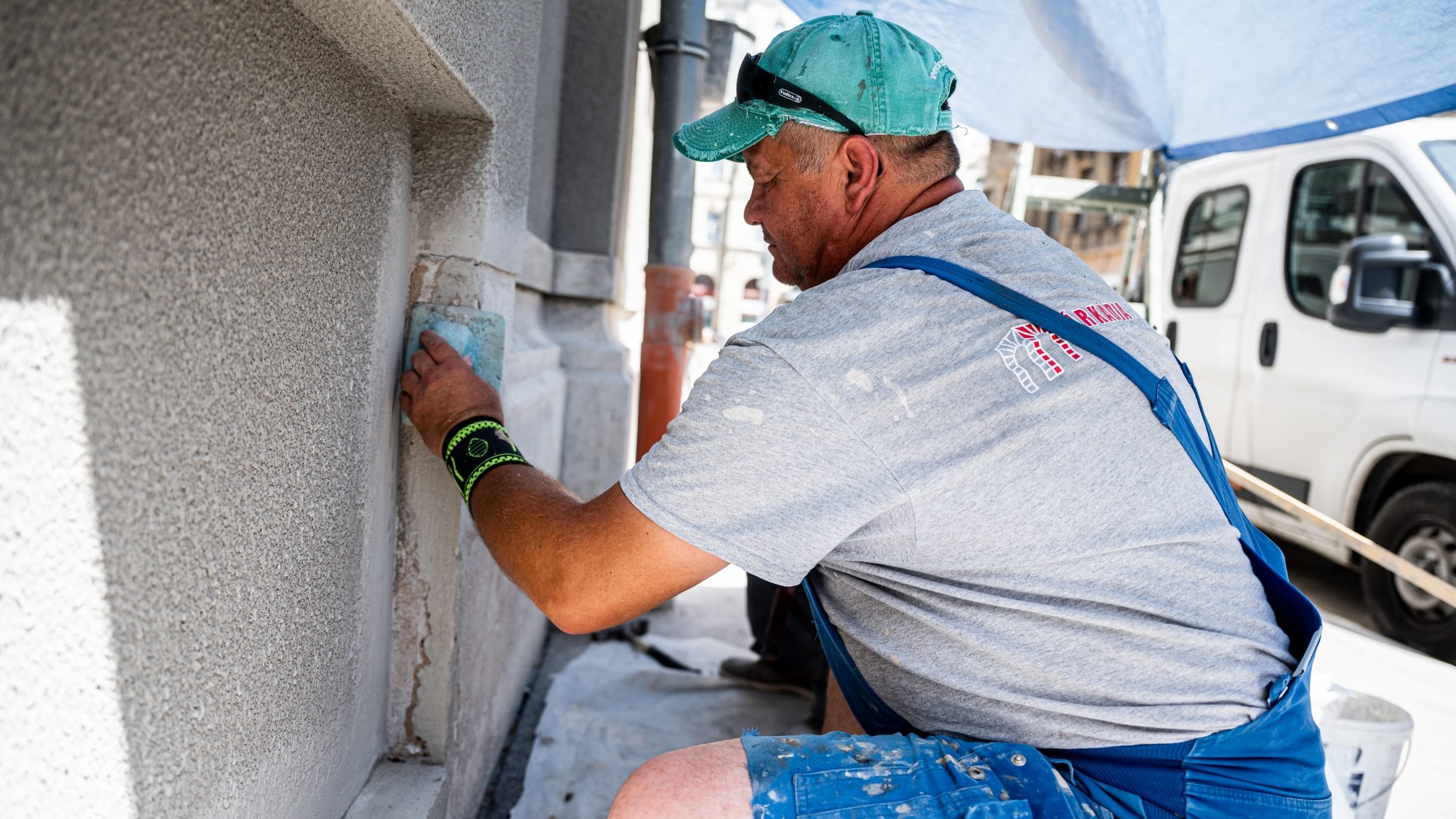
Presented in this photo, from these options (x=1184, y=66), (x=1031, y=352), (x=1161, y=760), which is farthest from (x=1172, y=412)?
(x=1184, y=66)

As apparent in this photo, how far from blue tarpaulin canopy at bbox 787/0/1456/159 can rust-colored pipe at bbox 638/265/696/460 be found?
112 cm

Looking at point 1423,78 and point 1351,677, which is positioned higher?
point 1423,78

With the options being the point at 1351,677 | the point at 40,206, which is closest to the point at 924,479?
the point at 40,206

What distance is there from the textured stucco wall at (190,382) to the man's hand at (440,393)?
0.11 metres

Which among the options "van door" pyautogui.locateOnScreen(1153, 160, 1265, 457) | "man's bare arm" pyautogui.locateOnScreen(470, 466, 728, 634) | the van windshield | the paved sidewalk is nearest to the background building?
"van door" pyautogui.locateOnScreen(1153, 160, 1265, 457)

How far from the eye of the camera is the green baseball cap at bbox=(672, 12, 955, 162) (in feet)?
4.97

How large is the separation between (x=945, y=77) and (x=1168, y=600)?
94 centimetres

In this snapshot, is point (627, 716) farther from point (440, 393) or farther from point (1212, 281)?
point (1212, 281)

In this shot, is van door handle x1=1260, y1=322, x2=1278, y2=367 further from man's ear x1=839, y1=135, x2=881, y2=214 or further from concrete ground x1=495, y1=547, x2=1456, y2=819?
man's ear x1=839, y1=135, x2=881, y2=214

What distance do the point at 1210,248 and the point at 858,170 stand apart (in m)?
4.80

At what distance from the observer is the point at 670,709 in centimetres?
290

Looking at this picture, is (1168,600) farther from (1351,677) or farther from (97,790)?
(1351,677)

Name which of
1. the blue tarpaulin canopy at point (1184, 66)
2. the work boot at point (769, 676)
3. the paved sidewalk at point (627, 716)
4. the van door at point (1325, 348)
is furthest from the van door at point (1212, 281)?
the paved sidewalk at point (627, 716)

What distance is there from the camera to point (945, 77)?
1.61 meters
